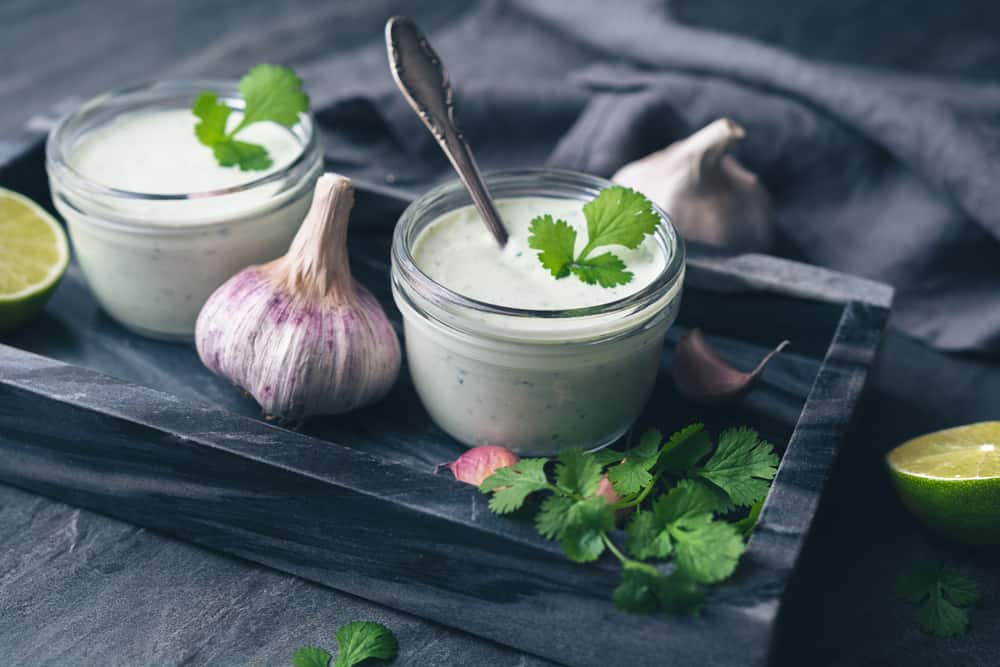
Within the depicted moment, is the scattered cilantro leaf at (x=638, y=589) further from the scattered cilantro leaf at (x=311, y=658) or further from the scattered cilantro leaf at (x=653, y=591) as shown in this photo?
the scattered cilantro leaf at (x=311, y=658)

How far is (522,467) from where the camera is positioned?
1.26m

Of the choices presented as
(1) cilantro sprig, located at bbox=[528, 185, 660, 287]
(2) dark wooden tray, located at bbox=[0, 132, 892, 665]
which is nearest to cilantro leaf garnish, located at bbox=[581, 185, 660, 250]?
(1) cilantro sprig, located at bbox=[528, 185, 660, 287]

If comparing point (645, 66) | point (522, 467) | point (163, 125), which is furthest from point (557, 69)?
point (522, 467)

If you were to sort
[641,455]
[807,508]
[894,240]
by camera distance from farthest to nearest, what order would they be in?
[894,240] → [641,455] → [807,508]

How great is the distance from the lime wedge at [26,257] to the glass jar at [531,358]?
1.82 ft

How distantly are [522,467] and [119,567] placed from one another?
0.51m

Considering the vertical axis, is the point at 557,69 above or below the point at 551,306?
below

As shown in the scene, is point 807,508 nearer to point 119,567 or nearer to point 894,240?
point 119,567

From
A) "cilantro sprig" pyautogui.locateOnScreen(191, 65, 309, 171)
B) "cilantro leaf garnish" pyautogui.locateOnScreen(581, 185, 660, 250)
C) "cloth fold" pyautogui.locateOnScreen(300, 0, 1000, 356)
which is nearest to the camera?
"cilantro leaf garnish" pyautogui.locateOnScreen(581, 185, 660, 250)

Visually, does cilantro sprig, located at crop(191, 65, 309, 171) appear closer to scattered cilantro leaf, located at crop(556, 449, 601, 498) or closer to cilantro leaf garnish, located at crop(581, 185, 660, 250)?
cilantro leaf garnish, located at crop(581, 185, 660, 250)

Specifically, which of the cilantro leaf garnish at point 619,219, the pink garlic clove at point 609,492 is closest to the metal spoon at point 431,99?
the cilantro leaf garnish at point 619,219

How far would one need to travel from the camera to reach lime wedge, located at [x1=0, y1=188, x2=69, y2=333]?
1.65 meters

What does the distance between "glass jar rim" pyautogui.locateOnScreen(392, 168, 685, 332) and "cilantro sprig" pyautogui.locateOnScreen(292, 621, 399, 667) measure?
1.21ft

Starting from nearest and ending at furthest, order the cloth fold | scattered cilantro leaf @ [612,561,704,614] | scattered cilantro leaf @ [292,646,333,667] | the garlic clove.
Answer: scattered cilantro leaf @ [612,561,704,614], scattered cilantro leaf @ [292,646,333,667], the garlic clove, the cloth fold
